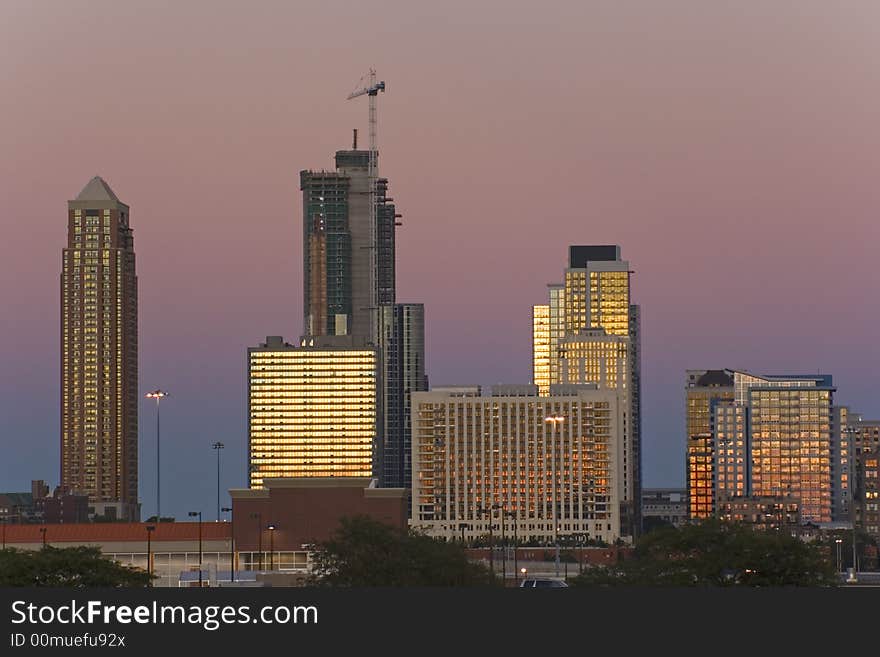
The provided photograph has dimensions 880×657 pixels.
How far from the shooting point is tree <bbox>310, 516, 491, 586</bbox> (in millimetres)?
146500

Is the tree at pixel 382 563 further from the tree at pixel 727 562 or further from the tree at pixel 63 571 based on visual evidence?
the tree at pixel 63 571

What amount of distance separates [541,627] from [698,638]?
17.9 ft

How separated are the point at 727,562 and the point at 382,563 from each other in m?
25.3

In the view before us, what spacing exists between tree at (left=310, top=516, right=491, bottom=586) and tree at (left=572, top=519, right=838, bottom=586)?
9.83 m

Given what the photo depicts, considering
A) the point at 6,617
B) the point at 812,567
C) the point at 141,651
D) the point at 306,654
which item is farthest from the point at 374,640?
the point at 812,567

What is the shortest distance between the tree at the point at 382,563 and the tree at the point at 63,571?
14701 mm

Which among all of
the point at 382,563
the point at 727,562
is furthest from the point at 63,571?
the point at 727,562

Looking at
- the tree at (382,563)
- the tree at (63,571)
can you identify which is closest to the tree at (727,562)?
the tree at (382,563)

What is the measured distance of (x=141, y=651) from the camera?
67312mm

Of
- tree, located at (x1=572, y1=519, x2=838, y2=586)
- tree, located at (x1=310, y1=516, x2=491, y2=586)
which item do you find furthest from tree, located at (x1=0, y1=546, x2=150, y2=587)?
tree, located at (x1=572, y1=519, x2=838, y2=586)

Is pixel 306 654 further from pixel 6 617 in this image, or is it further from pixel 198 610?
pixel 6 617

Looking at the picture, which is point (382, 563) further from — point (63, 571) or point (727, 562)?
point (63, 571)

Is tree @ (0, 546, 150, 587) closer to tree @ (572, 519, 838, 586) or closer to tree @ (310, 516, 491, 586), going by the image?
tree @ (310, 516, 491, 586)

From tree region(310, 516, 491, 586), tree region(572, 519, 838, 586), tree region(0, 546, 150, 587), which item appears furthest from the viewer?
tree region(310, 516, 491, 586)
